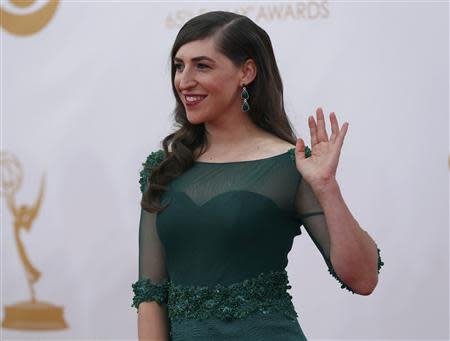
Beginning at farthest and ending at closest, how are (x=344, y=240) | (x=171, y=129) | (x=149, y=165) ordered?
(x=171, y=129) → (x=149, y=165) → (x=344, y=240)

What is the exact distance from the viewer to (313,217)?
1.86 metres

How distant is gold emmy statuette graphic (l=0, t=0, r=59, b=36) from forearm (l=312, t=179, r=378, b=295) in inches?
74.0

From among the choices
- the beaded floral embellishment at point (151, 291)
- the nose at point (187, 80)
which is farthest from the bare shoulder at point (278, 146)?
the beaded floral embellishment at point (151, 291)

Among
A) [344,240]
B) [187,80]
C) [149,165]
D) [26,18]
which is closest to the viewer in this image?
[344,240]

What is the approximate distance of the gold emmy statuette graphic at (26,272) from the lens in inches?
131

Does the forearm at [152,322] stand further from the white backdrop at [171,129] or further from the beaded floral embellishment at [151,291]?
the white backdrop at [171,129]

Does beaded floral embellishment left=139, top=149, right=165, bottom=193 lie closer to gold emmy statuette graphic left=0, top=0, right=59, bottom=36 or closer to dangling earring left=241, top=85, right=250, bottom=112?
dangling earring left=241, top=85, right=250, bottom=112

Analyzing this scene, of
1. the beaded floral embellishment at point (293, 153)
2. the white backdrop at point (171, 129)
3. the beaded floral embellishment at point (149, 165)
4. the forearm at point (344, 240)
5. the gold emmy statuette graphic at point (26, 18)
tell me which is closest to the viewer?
the forearm at point (344, 240)

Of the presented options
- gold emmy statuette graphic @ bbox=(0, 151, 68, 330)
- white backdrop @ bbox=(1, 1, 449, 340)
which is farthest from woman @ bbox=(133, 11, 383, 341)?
gold emmy statuette graphic @ bbox=(0, 151, 68, 330)

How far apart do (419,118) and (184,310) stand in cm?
153

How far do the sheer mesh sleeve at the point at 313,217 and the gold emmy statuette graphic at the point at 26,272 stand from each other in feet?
5.50

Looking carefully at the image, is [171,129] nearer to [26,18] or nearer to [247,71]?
[26,18]

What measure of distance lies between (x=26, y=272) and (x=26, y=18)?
3.36 ft

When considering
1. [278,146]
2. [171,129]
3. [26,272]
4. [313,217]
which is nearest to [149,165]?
[278,146]
